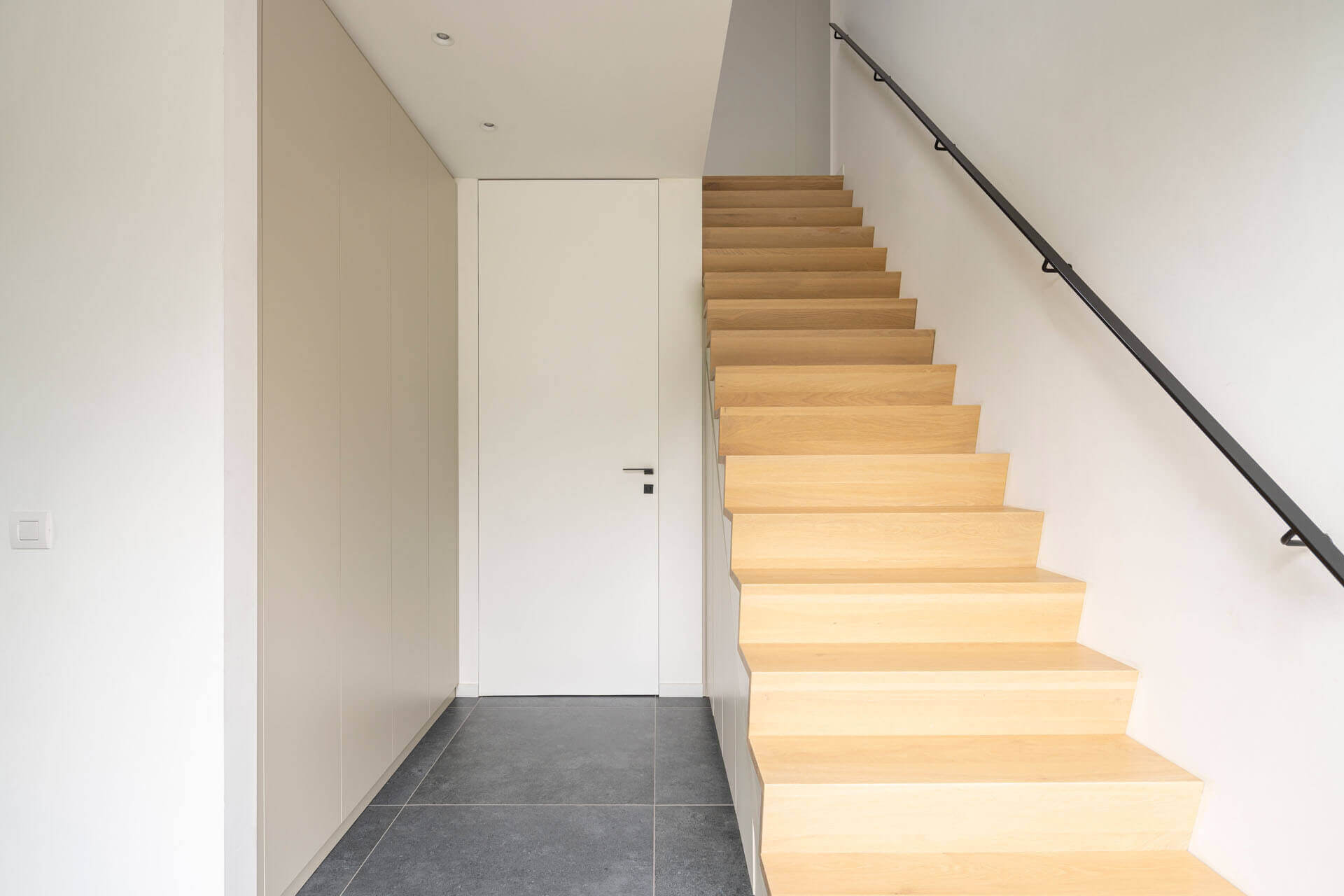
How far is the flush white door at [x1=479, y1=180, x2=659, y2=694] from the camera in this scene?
3557 mm

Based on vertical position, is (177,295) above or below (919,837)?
above

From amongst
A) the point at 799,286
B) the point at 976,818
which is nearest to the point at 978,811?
the point at 976,818

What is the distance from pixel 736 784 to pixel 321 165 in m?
2.15

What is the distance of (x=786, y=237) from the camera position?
386 centimetres

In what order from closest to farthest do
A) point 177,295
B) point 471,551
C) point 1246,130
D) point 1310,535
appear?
point 1310,535 < point 1246,130 < point 177,295 < point 471,551

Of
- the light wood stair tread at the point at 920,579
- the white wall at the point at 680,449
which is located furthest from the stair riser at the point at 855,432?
the white wall at the point at 680,449

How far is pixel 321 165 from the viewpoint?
2082mm

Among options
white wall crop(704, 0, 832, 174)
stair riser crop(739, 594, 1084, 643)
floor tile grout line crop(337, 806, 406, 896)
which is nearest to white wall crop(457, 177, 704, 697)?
floor tile grout line crop(337, 806, 406, 896)

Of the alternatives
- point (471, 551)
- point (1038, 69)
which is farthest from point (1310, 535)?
point (471, 551)

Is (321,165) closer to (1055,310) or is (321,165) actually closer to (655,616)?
(1055,310)

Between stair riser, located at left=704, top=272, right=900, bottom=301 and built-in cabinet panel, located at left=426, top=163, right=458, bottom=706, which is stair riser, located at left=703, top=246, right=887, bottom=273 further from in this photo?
built-in cabinet panel, located at left=426, top=163, right=458, bottom=706

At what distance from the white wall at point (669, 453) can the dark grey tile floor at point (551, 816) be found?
0.34 m

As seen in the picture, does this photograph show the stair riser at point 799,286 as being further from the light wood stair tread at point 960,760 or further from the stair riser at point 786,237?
the light wood stair tread at point 960,760

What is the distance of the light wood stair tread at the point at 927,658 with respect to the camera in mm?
1701
